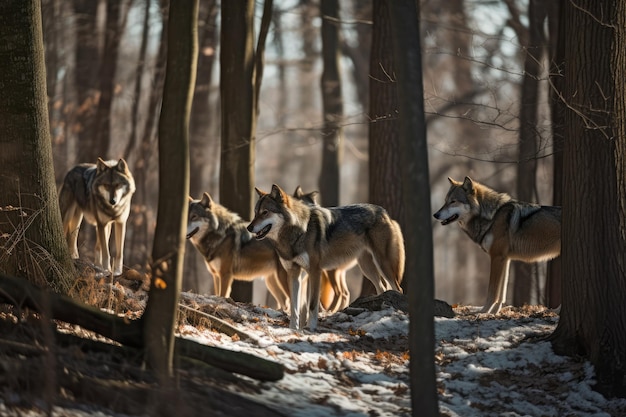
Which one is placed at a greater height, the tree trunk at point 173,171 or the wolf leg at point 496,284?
the tree trunk at point 173,171

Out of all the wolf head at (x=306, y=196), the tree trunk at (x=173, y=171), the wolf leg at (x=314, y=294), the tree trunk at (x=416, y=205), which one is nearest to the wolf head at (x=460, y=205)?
the wolf head at (x=306, y=196)

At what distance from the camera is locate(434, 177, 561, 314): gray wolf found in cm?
1294

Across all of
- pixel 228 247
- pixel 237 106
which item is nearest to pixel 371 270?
pixel 228 247

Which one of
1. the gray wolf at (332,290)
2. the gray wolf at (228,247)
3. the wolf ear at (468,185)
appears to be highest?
the wolf ear at (468,185)

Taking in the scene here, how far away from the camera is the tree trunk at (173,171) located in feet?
23.2

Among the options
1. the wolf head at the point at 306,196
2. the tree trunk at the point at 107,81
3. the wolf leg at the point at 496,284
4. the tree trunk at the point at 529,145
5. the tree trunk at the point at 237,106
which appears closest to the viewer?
the wolf leg at the point at 496,284

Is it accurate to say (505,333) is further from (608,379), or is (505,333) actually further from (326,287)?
(326,287)

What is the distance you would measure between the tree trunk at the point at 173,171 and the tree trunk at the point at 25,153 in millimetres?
2115

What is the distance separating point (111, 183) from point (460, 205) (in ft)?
17.8

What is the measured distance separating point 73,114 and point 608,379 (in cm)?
1721

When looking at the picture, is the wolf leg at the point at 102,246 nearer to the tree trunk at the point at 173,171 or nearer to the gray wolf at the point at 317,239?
the gray wolf at the point at 317,239

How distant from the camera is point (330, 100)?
22.0 m

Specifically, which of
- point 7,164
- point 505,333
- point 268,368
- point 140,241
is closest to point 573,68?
point 505,333

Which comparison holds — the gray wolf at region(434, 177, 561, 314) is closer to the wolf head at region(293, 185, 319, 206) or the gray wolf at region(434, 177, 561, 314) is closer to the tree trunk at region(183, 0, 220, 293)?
the wolf head at region(293, 185, 319, 206)
